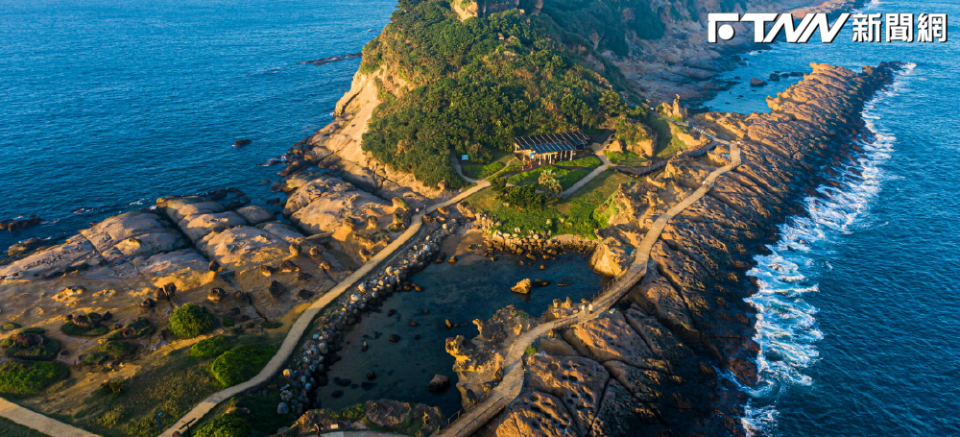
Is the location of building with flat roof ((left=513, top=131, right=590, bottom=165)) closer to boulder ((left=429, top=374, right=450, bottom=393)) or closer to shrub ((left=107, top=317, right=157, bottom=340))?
boulder ((left=429, top=374, right=450, bottom=393))

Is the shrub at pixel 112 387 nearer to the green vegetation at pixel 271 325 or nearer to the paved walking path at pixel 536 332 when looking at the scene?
the green vegetation at pixel 271 325

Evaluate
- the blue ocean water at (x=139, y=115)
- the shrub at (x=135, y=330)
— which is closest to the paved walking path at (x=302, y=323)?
the shrub at (x=135, y=330)

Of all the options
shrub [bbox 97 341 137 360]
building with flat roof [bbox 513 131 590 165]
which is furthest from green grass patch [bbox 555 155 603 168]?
shrub [bbox 97 341 137 360]

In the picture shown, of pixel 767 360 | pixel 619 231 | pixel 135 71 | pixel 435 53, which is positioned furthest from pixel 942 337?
pixel 135 71

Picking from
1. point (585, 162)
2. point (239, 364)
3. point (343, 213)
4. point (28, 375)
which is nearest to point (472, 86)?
point (585, 162)

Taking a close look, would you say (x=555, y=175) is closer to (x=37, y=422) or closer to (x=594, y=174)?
(x=594, y=174)

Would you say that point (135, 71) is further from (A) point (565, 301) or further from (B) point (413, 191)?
(A) point (565, 301)
